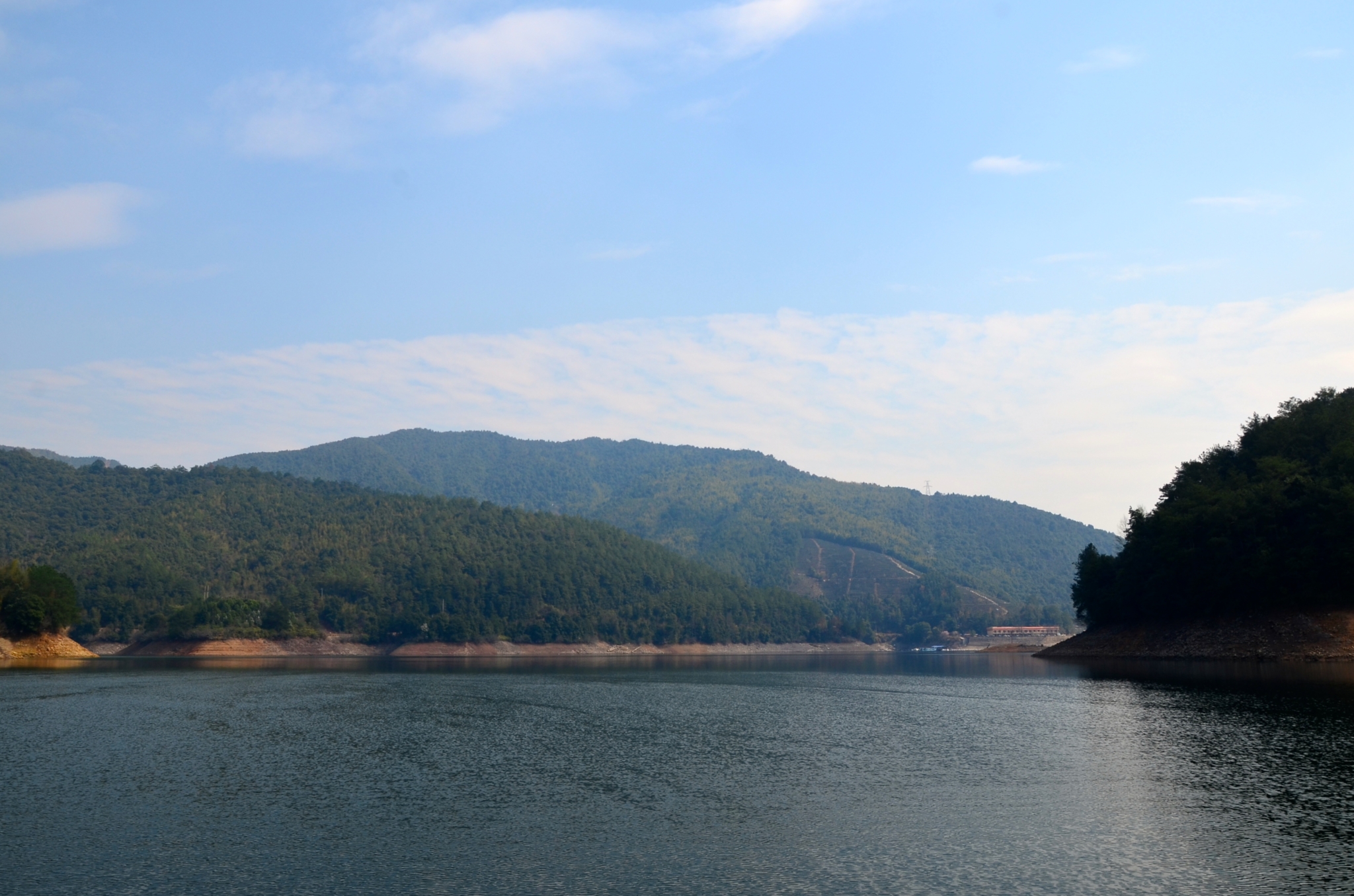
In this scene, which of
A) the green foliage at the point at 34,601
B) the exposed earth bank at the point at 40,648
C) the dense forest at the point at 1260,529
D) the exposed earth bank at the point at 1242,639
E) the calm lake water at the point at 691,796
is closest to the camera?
the calm lake water at the point at 691,796

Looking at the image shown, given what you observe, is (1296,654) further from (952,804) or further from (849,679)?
(952,804)

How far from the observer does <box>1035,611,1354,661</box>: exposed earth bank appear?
93.2 meters

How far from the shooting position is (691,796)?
37.2 m

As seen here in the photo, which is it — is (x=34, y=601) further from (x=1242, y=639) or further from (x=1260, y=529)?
(x=1260, y=529)

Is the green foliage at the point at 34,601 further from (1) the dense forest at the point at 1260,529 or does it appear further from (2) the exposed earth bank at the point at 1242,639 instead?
(1) the dense forest at the point at 1260,529

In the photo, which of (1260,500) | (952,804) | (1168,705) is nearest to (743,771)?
(952,804)

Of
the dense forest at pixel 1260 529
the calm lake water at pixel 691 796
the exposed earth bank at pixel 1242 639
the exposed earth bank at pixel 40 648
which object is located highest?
the dense forest at pixel 1260 529

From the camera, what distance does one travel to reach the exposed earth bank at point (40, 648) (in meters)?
139

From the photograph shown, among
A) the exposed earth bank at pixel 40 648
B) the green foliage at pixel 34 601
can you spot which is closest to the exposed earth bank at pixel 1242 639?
the green foliage at pixel 34 601

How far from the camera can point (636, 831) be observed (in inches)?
1234

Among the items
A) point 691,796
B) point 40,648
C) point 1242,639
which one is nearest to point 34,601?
point 40,648

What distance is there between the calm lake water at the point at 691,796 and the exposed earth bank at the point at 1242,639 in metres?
22.9

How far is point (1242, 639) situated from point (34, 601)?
496 feet

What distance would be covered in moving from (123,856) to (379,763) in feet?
56.2
